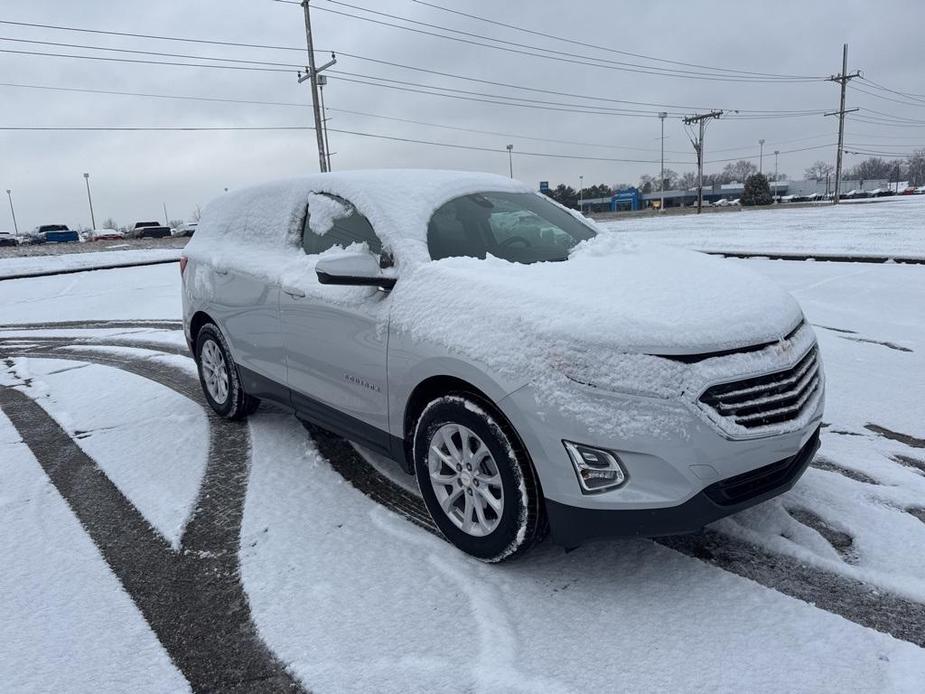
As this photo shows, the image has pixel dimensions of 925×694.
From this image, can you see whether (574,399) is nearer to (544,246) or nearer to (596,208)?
(544,246)

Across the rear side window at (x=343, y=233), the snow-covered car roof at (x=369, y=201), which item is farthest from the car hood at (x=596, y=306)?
the rear side window at (x=343, y=233)

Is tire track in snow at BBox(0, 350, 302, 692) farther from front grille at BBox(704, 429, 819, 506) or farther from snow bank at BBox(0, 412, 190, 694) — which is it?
front grille at BBox(704, 429, 819, 506)

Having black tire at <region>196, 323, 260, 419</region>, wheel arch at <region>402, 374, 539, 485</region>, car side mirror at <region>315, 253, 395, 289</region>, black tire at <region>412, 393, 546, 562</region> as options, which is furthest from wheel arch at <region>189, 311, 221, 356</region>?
black tire at <region>412, 393, 546, 562</region>

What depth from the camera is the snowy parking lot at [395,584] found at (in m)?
2.27

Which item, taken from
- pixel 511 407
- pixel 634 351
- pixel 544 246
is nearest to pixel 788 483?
pixel 634 351

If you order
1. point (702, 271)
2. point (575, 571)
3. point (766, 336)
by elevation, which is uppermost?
point (702, 271)

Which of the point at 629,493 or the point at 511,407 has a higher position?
the point at 511,407

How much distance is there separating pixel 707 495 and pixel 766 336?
2.37 ft

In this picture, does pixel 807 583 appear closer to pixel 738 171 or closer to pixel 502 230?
pixel 502 230

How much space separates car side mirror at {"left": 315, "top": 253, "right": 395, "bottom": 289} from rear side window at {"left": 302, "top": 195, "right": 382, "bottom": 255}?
268mm

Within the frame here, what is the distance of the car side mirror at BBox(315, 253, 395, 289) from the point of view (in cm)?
320

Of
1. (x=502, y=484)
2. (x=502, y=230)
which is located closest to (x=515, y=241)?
(x=502, y=230)

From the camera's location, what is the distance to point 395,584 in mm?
2783

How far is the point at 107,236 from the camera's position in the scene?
180 ft
